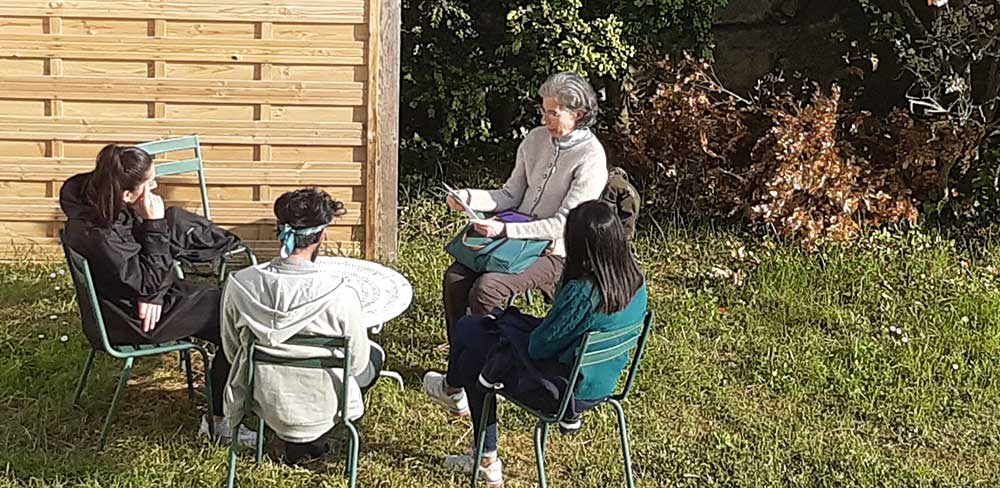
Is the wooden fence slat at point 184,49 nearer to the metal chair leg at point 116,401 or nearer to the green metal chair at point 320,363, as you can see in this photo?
the metal chair leg at point 116,401

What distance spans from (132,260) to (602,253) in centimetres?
168

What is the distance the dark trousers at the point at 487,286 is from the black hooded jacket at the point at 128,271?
952mm

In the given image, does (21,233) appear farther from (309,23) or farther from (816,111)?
(816,111)

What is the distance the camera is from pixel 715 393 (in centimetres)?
543

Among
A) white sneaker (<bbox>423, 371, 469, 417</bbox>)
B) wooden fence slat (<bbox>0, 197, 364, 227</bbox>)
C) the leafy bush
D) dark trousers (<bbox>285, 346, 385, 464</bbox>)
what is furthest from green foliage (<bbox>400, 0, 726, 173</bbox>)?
dark trousers (<bbox>285, 346, 385, 464</bbox>)

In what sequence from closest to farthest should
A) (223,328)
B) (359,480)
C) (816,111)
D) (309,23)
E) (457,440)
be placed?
(223,328), (359,480), (457,440), (309,23), (816,111)

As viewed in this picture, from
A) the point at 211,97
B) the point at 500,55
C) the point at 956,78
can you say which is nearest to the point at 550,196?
the point at 211,97

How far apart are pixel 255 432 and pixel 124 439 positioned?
19.5 inches

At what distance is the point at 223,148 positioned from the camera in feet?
21.6

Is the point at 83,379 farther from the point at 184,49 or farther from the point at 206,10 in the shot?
the point at 206,10

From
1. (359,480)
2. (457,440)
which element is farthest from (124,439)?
(457,440)

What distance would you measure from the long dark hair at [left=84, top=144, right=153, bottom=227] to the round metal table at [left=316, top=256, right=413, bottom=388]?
0.73 m

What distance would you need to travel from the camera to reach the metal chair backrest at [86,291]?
168 inches

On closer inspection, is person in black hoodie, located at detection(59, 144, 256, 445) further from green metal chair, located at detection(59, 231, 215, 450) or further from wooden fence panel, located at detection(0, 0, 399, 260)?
wooden fence panel, located at detection(0, 0, 399, 260)
